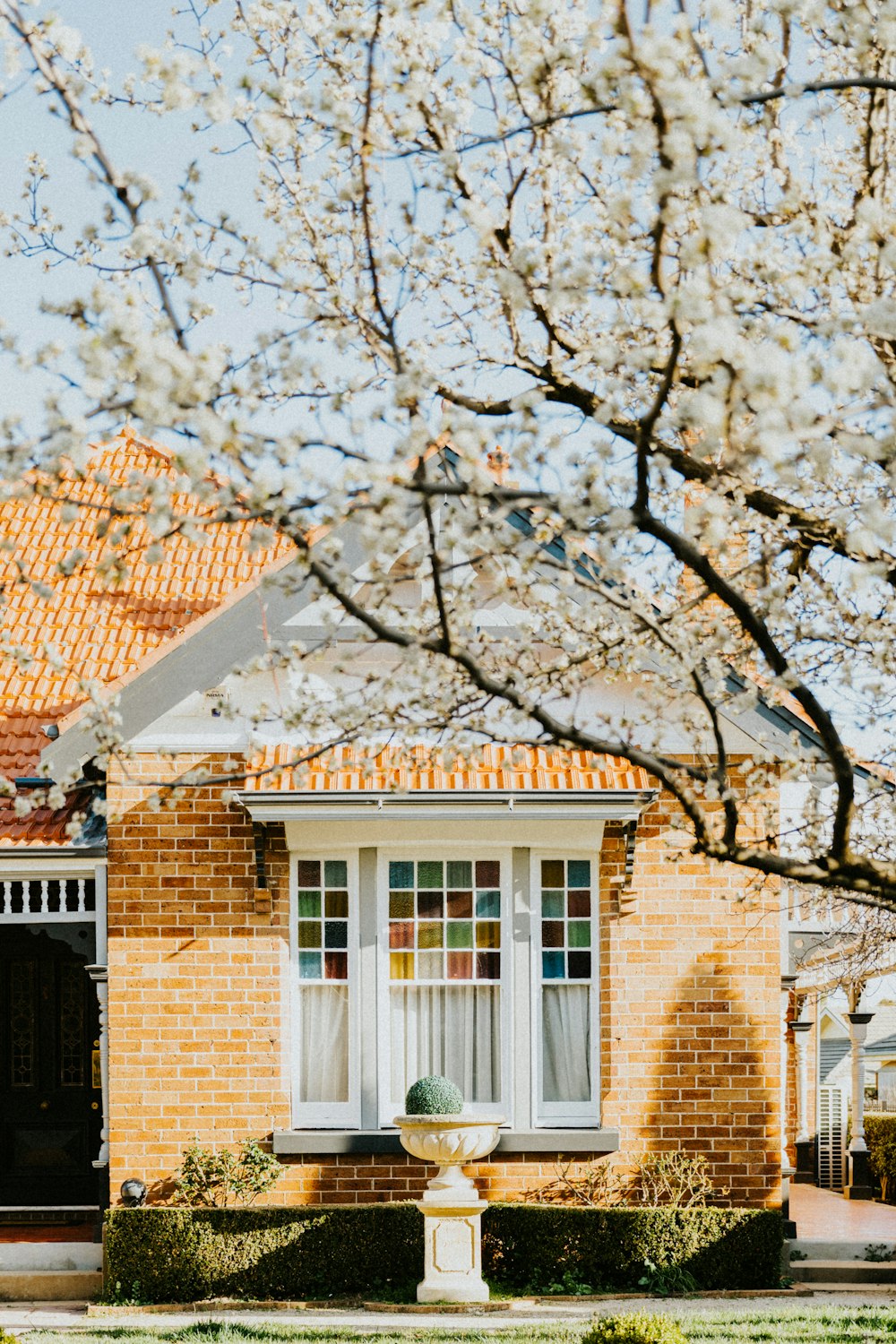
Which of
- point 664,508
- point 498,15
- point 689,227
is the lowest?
point 664,508

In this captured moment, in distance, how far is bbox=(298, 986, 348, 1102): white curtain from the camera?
1271cm

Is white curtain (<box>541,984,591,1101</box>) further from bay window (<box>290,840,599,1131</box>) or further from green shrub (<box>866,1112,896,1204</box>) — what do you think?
green shrub (<box>866,1112,896,1204</box>)

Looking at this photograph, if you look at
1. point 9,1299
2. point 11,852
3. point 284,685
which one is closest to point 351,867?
point 284,685

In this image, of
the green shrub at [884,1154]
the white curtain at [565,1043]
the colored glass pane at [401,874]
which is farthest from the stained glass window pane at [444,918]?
the green shrub at [884,1154]

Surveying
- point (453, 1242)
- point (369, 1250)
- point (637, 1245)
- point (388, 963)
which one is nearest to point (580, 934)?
point (388, 963)

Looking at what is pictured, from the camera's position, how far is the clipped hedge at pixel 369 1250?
461 inches

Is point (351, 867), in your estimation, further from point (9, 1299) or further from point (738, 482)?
point (738, 482)

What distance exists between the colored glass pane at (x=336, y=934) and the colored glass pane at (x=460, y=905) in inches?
34.0

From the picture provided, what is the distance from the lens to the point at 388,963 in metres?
12.8

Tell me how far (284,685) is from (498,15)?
7.13 m

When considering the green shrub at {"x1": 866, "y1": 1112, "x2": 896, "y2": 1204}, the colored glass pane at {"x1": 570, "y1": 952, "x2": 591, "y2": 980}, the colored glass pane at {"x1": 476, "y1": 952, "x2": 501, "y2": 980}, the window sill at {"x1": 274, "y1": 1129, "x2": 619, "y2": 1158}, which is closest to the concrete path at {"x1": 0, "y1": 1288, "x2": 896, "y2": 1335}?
the window sill at {"x1": 274, "y1": 1129, "x2": 619, "y2": 1158}

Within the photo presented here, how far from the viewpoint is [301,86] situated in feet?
22.3

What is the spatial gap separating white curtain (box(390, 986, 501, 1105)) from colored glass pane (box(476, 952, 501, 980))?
87 millimetres

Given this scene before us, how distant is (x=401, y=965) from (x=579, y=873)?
1.63 m
